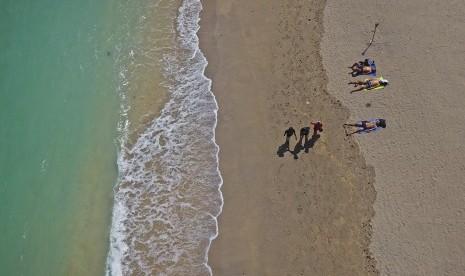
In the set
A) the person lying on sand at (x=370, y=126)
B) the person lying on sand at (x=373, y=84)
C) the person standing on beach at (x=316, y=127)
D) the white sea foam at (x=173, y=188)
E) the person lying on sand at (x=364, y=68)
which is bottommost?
the white sea foam at (x=173, y=188)

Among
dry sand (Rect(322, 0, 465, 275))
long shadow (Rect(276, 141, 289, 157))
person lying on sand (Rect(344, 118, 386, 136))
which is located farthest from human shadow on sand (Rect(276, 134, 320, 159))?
dry sand (Rect(322, 0, 465, 275))

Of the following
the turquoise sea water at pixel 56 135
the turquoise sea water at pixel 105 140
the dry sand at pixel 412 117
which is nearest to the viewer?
the dry sand at pixel 412 117

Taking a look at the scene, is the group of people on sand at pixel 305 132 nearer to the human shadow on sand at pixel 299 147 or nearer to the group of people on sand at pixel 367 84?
the human shadow on sand at pixel 299 147

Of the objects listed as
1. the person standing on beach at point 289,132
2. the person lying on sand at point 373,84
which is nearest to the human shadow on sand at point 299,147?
the person standing on beach at point 289,132

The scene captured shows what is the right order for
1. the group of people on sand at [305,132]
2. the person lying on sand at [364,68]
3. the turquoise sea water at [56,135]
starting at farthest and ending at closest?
the person lying on sand at [364,68], the group of people on sand at [305,132], the turquoise sea water at [56,135]

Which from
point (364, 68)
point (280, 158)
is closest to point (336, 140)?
point (280, 158)

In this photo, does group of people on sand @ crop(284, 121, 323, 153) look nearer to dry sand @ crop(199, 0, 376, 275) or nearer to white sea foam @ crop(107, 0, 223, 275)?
dry sand @ crop(199, 0, 376, 275)

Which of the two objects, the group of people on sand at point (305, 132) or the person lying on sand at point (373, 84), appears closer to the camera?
the group of people on sand at point (305, 132)

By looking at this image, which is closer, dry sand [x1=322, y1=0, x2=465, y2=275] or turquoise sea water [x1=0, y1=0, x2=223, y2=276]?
dry sand [x1=322, y1=0, x2=465, y2=275]
